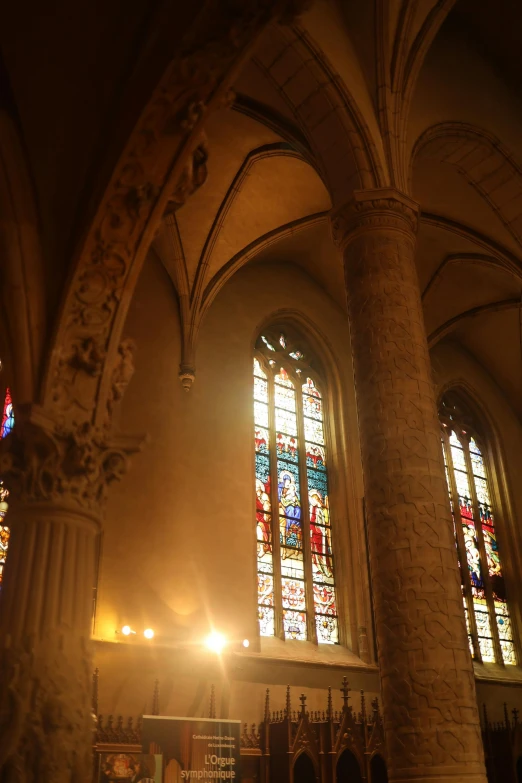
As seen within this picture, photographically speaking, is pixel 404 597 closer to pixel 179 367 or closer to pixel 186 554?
pixel 186 554

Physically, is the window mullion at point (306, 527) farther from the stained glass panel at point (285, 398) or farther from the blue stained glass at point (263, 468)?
the blue stained glass at point (263, 468)

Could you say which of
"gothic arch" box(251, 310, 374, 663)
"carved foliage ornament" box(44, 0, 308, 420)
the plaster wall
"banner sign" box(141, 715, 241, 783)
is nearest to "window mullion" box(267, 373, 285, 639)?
the plaster wall

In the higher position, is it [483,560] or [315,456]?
[315,456]

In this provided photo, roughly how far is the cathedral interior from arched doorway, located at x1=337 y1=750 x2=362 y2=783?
2.2 inches

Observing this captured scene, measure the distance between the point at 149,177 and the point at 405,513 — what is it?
3.05 metres

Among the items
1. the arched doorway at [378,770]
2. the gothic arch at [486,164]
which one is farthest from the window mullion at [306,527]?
the gothic arch at [486,164]

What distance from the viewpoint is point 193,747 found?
743 cm

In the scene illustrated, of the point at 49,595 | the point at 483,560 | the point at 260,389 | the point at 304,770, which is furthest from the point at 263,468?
the point at 49,595

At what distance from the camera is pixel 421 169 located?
10750 millimetres

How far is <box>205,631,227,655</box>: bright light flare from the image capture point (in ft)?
30.5

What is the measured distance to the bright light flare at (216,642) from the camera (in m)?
9.30

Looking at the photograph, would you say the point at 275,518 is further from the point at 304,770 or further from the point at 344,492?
the point at 304,770

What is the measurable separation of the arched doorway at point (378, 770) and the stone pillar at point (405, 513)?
4594mm

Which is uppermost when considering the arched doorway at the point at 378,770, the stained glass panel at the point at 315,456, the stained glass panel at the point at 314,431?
the stained glass panel at the point at 314,431
